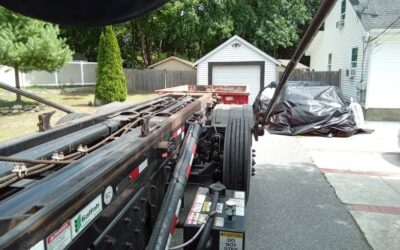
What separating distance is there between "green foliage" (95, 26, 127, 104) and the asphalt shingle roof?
1120 centimetres

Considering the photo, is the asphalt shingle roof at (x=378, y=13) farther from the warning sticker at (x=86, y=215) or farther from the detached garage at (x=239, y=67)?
the warning sticker at (x=86, y=215)

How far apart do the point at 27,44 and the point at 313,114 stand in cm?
1054

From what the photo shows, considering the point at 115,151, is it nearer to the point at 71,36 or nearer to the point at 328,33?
the point at 328,33

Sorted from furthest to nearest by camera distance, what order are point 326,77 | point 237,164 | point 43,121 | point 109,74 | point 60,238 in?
point 326,77 < point 109,74 < point 237,164 < point 43,121 < point 60,238

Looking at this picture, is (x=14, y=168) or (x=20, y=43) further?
(x=20, y=43)

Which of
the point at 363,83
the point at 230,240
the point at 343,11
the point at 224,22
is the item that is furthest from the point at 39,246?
the point at 224,22

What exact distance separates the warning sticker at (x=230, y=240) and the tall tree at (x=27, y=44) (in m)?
13.0

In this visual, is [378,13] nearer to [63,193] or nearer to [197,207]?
[197,207]

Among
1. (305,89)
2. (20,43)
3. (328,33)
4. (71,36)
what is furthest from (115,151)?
(71,36)

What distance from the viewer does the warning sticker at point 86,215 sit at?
4.70 ft

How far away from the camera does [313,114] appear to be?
33.9ft

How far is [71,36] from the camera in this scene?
114 feet

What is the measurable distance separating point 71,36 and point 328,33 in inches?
951

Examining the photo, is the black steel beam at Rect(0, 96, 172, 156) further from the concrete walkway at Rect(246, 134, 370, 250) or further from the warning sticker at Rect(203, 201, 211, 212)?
the concrete walkway at Rect(246, 134, 370, 250)
